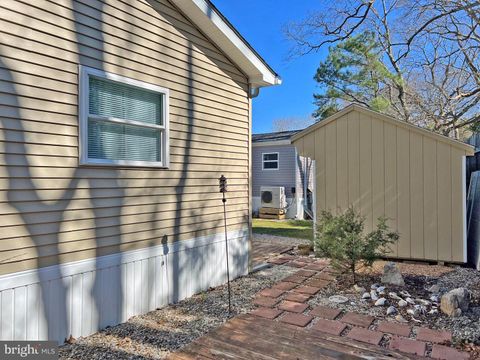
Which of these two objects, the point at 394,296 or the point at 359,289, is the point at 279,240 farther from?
the point at 394,296

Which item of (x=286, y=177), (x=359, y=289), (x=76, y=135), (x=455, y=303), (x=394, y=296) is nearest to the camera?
(x=76, y=135)

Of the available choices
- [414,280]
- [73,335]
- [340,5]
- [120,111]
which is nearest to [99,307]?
[73,335]

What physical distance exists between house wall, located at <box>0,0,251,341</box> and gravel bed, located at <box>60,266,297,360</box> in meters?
0.15

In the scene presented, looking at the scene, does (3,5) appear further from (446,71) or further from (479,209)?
(446,71)

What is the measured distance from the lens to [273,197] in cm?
1392

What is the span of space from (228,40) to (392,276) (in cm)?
394

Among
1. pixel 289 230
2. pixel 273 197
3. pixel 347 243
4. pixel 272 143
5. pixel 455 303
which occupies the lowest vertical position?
pixel 289 230

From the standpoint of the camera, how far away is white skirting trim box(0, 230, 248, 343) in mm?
2764

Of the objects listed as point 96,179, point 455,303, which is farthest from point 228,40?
point 455,303

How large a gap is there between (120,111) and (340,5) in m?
8.74

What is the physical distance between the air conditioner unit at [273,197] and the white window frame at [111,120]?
1013 cm

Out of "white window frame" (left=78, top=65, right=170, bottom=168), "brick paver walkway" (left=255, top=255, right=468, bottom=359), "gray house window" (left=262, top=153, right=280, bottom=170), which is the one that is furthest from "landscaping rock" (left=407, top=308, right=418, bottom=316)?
"gray house window" (left=262, top=153, right=280, bottom=170)

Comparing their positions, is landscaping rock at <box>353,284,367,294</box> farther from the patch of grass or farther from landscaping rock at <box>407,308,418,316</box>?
the patch of grass

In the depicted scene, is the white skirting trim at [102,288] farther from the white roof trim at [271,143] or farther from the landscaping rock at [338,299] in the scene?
the white roof trim at [271,143]
